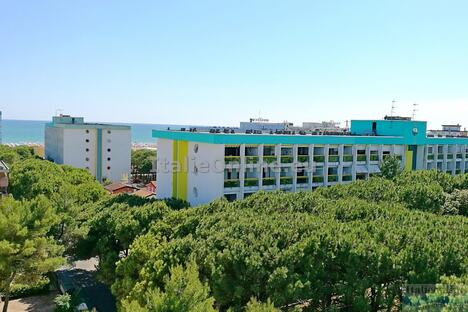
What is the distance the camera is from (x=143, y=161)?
253 ft

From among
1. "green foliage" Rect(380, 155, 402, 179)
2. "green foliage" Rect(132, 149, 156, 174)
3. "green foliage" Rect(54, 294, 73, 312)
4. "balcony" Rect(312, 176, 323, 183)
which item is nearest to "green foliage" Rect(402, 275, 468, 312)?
"green foliage" Rect(54, 294, 73, 312)

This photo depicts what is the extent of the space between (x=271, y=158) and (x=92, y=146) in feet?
128

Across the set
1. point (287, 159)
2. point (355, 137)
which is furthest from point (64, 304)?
point (355, 137)

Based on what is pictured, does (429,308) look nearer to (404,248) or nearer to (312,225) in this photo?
(404,248)

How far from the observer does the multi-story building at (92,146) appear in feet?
206

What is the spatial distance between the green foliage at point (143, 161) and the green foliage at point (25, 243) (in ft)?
169

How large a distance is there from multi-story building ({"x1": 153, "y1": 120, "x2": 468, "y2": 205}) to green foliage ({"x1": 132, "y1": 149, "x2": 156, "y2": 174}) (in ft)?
122

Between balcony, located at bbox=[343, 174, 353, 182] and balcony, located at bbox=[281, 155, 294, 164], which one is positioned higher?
balcony, located at bbox=[281, 155, 294, 164]

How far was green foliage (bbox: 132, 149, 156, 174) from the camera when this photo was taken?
7425 cm

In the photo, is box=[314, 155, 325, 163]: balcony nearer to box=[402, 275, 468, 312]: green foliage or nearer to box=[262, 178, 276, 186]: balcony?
box=[262, 178, 276, 186]: balcony

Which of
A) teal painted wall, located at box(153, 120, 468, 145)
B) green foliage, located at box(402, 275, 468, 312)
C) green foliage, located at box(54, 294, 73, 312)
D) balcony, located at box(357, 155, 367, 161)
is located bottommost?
green foliage, located at box(54, 294, 73, 312)

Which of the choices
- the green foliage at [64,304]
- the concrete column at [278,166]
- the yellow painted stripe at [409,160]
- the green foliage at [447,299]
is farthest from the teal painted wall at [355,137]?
the green foliage at [447,299]

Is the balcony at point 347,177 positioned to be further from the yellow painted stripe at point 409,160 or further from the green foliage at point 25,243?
the green foliage at point 25,243

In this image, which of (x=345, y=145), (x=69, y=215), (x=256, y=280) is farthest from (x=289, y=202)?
(x=345, y=145)
